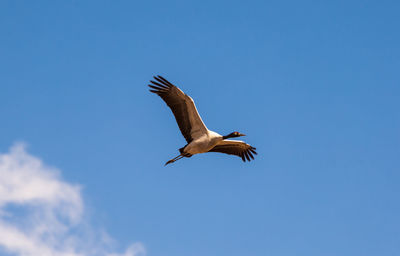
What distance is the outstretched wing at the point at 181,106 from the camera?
75.3 ft

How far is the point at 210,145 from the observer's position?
23.8 metres

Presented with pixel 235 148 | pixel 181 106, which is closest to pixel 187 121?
pixel 181 106

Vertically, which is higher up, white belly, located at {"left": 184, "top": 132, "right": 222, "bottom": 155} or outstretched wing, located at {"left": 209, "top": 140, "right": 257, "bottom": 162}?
outstretched wing, located at {"left": 209, "top": 140, "right": 257, "bottom": 162}

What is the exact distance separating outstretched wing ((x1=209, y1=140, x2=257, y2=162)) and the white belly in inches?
66.3

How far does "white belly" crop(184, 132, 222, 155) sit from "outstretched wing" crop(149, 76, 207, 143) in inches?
13.9

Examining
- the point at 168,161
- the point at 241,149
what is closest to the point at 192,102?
the point at 168,161

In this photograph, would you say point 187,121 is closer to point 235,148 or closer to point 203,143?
point 203,143

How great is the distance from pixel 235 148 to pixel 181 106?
464 centimetres

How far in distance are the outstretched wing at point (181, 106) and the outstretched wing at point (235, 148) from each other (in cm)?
250

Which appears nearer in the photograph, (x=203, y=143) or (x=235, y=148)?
(x=203, y=143)

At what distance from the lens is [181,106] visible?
75.9 ft

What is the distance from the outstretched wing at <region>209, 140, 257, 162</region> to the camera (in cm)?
2583

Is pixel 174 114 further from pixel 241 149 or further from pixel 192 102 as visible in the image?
pixel 241 149

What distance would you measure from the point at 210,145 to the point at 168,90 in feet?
9.77
